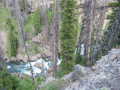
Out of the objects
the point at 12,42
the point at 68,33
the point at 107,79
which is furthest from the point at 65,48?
the point at 12,42

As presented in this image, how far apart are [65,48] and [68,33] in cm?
165

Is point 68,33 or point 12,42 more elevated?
point 68,33

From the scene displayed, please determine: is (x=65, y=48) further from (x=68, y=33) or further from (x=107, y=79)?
(x=107, y=79)

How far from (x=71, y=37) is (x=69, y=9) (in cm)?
290

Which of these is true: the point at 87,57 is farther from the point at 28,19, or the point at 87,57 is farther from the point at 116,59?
the point at 28,19

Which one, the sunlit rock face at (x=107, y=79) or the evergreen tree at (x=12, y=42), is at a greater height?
the sunlit rock face at (x=107, y=79)

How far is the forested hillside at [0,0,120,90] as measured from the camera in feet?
29.9

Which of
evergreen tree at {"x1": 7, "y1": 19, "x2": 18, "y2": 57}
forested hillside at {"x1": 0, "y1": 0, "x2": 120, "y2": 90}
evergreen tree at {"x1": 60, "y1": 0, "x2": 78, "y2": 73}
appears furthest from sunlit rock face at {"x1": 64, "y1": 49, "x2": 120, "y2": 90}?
evergreen tree at {"x1": 7, "y1": 19, "x2": 18, "y2": 57}

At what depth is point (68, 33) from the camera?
19531mm

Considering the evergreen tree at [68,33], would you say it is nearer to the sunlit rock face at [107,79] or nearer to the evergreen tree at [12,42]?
the sunlit rock face at [107,79]

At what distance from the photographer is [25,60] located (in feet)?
103

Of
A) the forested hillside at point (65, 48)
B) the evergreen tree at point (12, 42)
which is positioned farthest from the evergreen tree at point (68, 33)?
the evergreen tree at point (12, 42)

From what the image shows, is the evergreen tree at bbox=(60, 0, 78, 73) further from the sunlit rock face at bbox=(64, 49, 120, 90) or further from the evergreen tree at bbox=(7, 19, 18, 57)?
the evergreen tree at bbox=(7, 19, 18, 57)

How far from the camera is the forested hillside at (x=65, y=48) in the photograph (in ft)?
29.9
